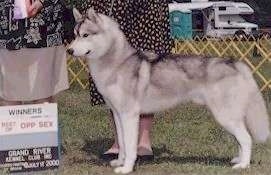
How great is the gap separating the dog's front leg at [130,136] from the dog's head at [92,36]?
483mm

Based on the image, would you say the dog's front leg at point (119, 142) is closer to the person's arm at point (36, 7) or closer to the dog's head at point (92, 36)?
the dog's head at point (92, 36)

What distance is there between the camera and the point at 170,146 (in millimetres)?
5953

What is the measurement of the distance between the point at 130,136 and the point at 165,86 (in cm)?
43

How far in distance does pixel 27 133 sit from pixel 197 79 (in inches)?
49.0

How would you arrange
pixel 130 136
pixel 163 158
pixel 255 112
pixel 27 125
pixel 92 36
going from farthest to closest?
pixel 163 158, pixel 255 112, pixel 130 136, pixel 27 125, pixel 92 36

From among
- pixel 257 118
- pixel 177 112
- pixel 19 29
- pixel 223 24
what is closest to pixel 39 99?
pixel 19 29

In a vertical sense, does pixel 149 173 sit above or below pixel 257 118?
below

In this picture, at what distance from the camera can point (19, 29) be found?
5113 mm

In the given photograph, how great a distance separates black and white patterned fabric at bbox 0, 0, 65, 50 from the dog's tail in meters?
1.43

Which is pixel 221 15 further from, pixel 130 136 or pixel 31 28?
pixel 130 136

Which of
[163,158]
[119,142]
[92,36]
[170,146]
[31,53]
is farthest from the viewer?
[170,146]

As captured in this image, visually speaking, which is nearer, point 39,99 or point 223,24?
point 39,99

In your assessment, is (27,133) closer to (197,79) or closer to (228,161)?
(197,79)

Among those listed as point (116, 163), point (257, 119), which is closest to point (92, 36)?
point (116, 163)
